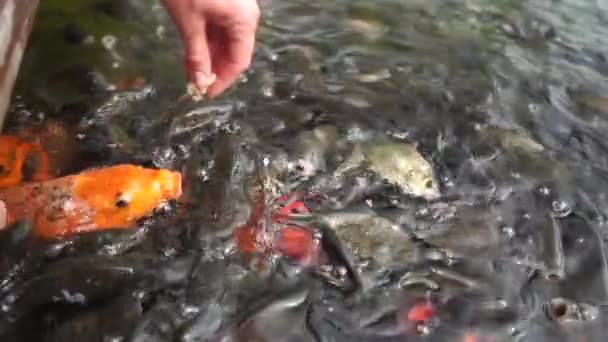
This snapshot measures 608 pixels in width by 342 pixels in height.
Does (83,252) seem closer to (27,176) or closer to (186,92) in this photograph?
(27,176)

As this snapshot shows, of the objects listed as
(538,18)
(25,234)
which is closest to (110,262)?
(25,234)

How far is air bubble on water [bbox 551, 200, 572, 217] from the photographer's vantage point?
2.96m

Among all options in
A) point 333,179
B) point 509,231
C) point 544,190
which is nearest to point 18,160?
point 333,179

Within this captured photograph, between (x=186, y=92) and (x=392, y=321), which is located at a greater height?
(x=186, y=92)

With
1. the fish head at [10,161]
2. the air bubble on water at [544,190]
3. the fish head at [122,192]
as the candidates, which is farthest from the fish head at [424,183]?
the fish head at [10,161]

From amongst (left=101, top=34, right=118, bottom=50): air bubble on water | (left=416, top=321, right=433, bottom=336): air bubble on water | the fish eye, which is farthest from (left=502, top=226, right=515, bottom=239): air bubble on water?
(left=101, top=34, right=118, bottom=50): air bubble on water

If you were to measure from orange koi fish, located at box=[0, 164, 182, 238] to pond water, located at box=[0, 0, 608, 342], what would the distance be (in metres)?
0.06

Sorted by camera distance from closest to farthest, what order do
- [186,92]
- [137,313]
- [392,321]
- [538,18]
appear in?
[137,313]
[392,321]
[186,92]
[538,18]

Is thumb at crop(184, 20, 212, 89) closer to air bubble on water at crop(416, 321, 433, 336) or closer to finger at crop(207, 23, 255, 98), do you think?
finger at crop(207, 23, 255, 98)

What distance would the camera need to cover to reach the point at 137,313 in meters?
2.29

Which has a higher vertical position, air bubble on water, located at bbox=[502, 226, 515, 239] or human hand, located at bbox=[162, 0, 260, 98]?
human hand, located at bbox=[162, 0, 260, 98]

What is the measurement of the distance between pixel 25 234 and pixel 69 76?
1080mm

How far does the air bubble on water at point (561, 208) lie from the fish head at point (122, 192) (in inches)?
58.8

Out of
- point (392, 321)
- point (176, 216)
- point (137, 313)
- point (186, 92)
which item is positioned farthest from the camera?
point (186, 92)
